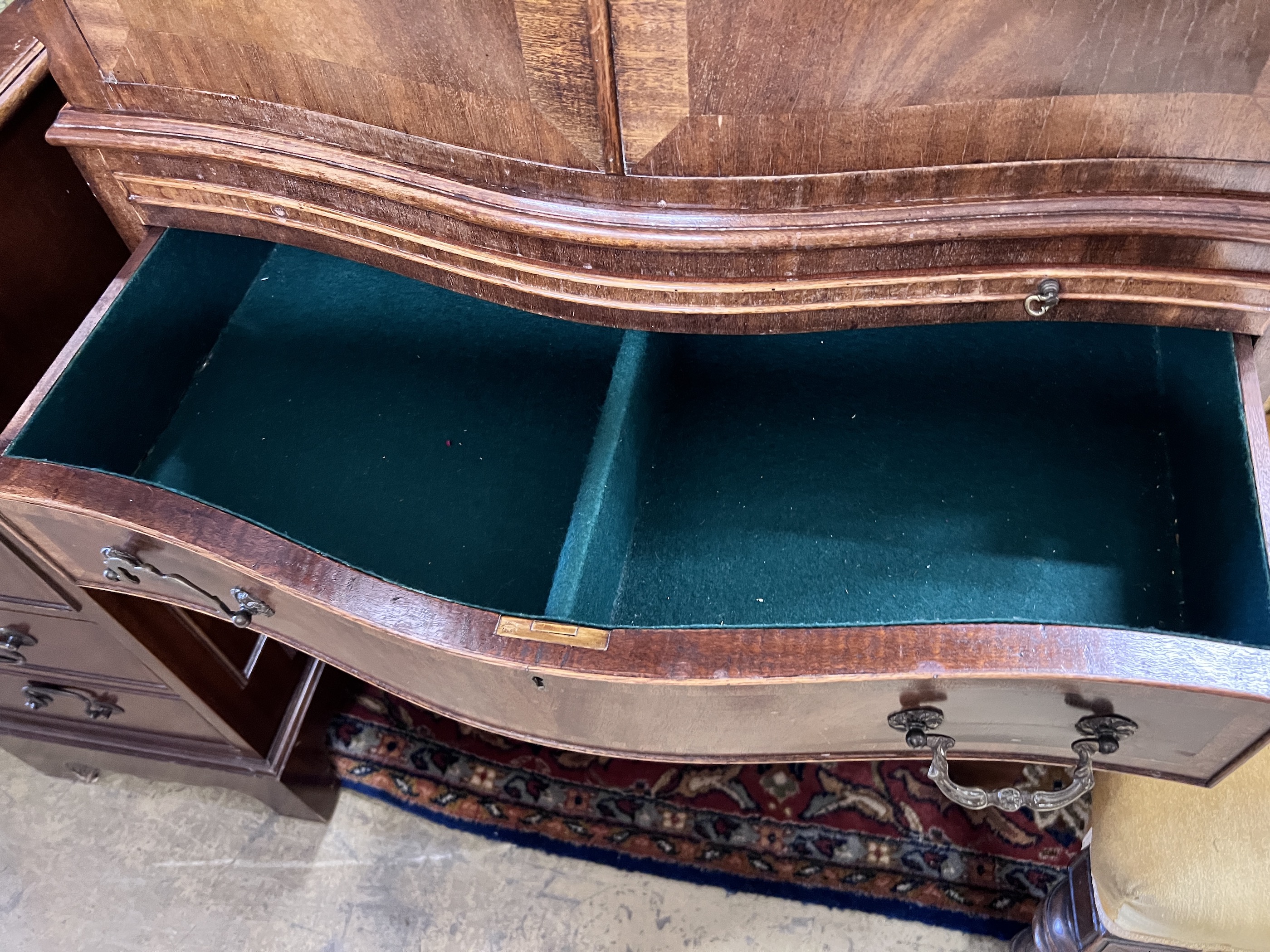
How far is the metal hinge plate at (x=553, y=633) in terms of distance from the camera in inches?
22.2

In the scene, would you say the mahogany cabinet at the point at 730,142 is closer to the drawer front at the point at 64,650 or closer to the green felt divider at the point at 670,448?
the green felt divider at the point at 670,448

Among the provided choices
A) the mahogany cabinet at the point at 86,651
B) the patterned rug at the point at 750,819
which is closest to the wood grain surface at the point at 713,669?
the mahogany cabinet at the point at 86,651

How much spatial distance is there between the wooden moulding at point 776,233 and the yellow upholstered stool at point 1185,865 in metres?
0.33

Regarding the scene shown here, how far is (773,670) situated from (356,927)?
733 mm

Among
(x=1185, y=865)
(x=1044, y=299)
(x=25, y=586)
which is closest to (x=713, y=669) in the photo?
(x=1044, y=299)

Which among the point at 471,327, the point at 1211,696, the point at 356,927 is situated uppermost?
the point at 471,327

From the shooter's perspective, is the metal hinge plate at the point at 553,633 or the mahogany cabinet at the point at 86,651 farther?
the mahogany cabinet at the point at 86,651

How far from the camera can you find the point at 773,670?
0.54 metres

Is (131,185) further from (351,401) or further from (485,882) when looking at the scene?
(485,882)

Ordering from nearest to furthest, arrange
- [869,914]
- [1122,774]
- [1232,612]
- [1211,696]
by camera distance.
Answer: [1211,696]
[1232,612]
[1122,774]
[869,914]

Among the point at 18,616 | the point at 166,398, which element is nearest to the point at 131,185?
the point at 166,398

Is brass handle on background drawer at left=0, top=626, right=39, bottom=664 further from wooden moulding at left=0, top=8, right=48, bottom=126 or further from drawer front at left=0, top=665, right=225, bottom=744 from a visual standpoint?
wooden moulding at left=0, top=8, right=48, bottom=126

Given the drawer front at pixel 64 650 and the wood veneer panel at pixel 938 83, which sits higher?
the wood veneer panel at pixel 938 83

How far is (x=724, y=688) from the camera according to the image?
56cm
